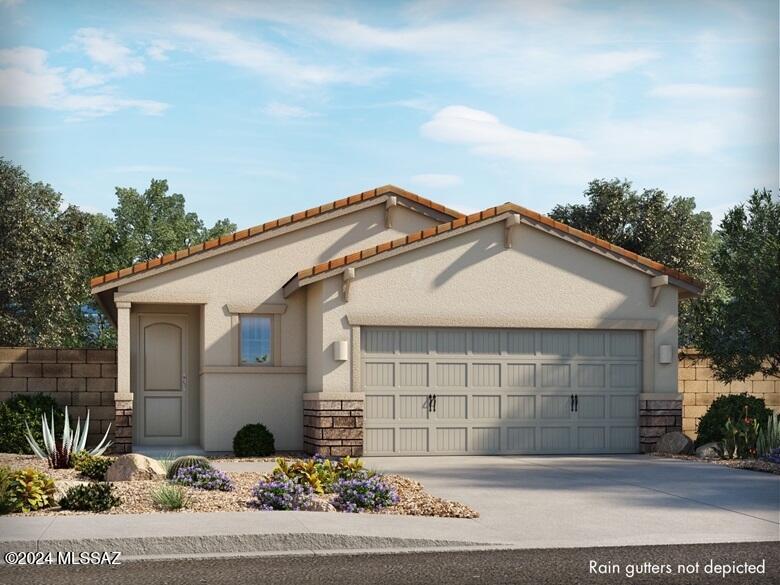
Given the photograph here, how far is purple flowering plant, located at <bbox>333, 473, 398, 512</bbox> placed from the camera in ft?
Answer: 40.0

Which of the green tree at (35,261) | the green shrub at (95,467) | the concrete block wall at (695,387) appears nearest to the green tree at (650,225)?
the concrete block wall at (695,387)

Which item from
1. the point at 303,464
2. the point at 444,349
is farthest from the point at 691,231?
the point at 303,464

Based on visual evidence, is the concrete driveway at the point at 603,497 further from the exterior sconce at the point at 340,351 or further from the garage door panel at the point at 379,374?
the exterior sconce at the point at 340,351

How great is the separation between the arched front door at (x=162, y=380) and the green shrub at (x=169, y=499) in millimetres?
9520

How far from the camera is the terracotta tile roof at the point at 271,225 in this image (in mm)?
20109

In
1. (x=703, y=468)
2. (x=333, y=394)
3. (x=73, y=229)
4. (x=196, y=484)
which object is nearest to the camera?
(x=196, y=484)

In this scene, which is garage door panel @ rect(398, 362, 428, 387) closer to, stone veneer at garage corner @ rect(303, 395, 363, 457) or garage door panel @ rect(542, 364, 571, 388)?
stone veneer at garage corner @ rect(303, 395, 363, 457)

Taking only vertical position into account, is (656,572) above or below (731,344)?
below

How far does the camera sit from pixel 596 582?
28.8 feet

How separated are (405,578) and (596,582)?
A: 1518 mm

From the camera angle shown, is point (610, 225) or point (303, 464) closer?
point (303, 464)

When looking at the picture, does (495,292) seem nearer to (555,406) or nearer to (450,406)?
(450,406)

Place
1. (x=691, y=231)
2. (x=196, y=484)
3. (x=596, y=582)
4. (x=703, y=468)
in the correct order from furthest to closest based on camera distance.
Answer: (x=691, y=231), (x=703, y=468), (x=196, y=484), (x=596, y=582)

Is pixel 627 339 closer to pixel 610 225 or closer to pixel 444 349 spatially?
pixel 444 349
